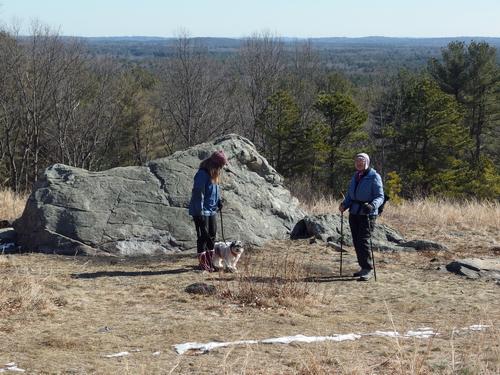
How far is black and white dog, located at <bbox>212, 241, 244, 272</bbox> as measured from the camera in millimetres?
8961

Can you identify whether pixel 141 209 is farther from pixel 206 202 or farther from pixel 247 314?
pixel 247 314

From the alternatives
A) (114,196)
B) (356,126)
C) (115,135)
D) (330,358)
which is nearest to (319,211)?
(114,196)

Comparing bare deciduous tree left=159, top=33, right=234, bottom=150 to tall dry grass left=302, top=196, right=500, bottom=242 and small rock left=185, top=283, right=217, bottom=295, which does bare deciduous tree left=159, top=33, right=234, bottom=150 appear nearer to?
tall dry grass left=302, top=196, right=500, bottom=242

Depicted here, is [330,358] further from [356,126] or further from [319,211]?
[356,126]

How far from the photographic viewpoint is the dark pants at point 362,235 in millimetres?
8930

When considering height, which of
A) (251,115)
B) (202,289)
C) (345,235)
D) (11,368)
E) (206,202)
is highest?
(206,202)

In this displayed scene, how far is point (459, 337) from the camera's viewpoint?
6434 millimetres

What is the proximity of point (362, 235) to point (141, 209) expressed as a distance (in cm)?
380

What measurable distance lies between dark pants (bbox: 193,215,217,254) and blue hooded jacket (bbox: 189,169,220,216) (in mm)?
88

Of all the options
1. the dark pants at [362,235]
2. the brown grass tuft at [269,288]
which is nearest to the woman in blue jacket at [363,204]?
the dark pants at [362,235]

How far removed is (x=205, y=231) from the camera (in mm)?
9109

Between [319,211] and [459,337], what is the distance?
8960 millimetres

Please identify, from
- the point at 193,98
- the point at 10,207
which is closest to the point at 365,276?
the point at 10,207

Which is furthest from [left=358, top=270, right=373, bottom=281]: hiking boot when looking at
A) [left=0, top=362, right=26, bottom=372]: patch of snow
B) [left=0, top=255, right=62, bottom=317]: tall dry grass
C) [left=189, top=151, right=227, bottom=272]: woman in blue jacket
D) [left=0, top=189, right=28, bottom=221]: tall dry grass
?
[left=0, top=189, right=28, bottom=221]: tall dry grass
